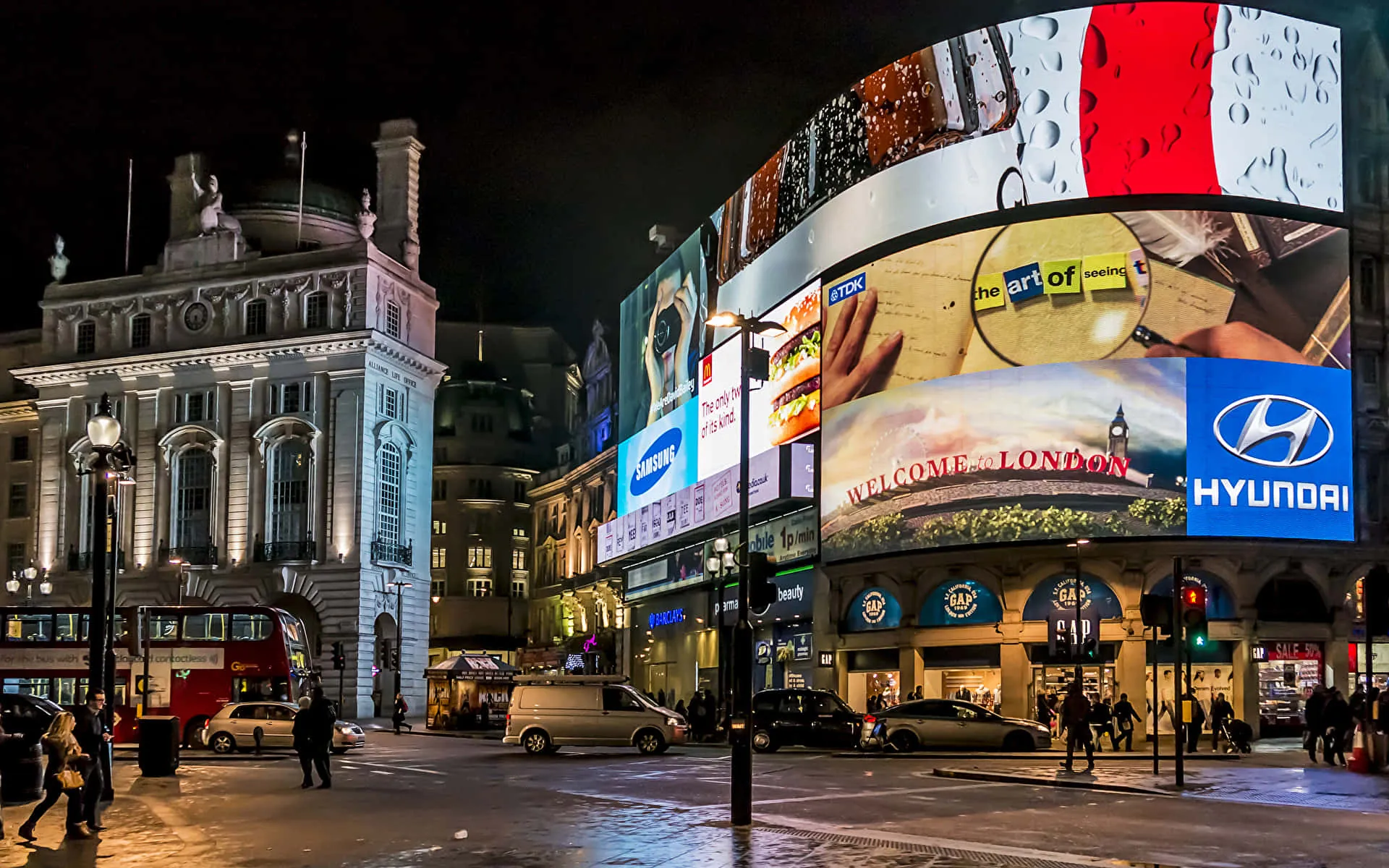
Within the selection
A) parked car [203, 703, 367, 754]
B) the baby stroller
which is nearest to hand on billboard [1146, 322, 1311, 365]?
the baby stroller

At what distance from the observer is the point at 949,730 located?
36656 millimetres

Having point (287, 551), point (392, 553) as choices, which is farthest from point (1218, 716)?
point (287, 551)

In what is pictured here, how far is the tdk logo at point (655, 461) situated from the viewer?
64.1 metres

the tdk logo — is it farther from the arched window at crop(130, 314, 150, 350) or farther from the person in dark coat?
the person in dark coat

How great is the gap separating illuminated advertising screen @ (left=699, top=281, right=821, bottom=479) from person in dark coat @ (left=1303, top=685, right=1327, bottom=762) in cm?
2157

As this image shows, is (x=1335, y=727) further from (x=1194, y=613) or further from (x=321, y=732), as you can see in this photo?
(x=321, y=732)

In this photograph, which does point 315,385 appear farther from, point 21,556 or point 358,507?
point 21,556

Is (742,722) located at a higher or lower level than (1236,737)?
higher

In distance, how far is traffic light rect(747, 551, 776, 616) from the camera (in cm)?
1922

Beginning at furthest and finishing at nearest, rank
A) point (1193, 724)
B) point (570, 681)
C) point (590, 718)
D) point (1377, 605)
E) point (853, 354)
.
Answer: point (853, 354)
point (570, 681)
point (1193, 724)
point (590, 718)
point (1377, 605)

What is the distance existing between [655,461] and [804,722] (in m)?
28.6

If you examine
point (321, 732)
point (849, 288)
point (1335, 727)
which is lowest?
point (1335, 727)

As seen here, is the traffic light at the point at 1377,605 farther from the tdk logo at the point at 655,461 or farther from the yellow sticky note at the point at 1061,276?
the tdk logo at the point at 655,461

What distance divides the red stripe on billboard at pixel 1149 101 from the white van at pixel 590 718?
2074 cm
